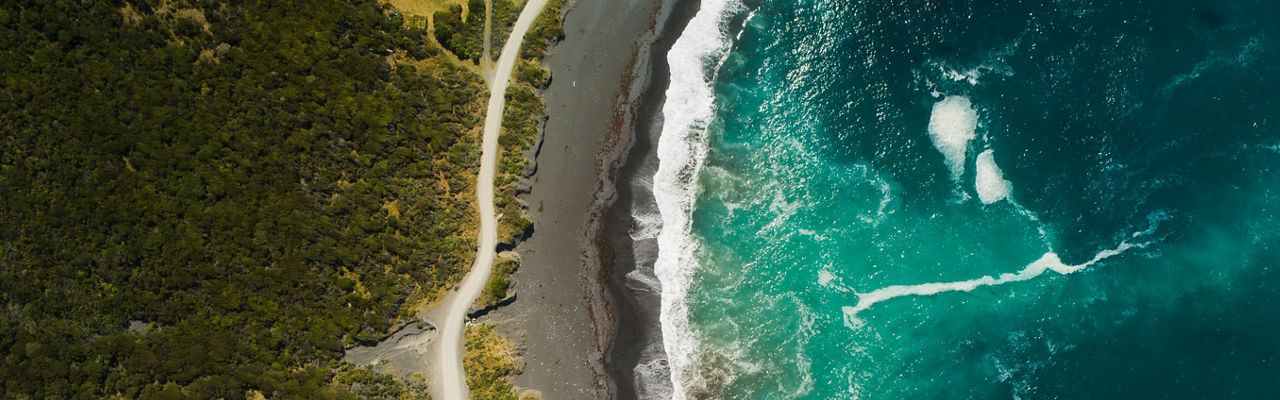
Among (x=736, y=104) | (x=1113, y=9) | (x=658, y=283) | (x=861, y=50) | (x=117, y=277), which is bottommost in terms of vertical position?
(x=117, y=277)

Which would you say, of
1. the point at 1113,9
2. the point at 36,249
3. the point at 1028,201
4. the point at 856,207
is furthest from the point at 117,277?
the point at 1113,9

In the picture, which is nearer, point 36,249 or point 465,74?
point 36,249

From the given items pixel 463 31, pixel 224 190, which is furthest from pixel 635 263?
pixel 224 190

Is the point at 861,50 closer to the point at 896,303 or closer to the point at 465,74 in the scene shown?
the point at 896,303

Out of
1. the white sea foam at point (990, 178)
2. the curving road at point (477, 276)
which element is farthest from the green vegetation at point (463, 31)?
the white sea foam at point (990, 178)

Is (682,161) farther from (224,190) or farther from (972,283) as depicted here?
(224,190)

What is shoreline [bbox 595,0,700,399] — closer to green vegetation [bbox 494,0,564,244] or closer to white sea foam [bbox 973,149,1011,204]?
green vegetation [bbox 494,0,564,244]
